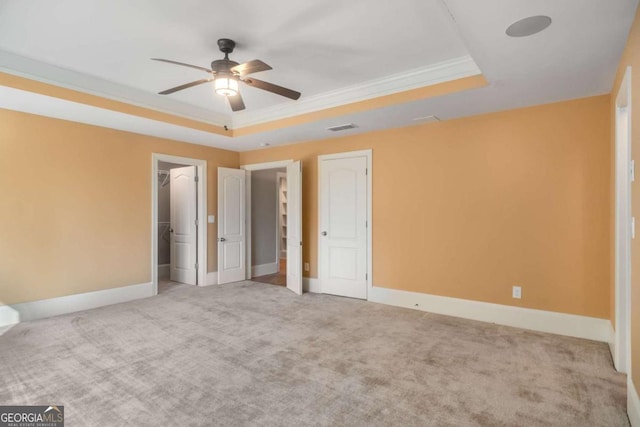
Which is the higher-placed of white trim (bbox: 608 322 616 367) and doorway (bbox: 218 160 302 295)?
doorway (bbox: 218 160 302 295)

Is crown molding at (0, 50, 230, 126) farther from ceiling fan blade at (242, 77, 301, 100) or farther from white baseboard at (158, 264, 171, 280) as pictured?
white baseboard at (158, 264, 171, 280)

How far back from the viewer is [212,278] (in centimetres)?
608

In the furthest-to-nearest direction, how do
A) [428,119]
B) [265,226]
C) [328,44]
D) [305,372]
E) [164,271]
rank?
[265,226], [164,271], [428,119], [328,44], [305,372]

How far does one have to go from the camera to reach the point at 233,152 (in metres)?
6.57

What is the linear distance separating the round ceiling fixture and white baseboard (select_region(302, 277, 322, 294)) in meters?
4.25

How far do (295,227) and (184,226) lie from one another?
7.26 ft

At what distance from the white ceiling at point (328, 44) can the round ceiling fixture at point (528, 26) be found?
1.7 inches

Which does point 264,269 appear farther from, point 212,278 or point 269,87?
point 269,87

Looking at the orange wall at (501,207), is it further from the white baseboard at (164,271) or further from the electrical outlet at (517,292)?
the white baseboard at (164,271)

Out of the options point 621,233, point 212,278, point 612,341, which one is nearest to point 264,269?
point 212,278

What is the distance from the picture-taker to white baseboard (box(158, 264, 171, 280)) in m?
6.73

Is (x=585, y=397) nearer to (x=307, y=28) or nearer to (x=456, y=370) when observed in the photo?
(x=456, y=370)

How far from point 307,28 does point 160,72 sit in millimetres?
1798

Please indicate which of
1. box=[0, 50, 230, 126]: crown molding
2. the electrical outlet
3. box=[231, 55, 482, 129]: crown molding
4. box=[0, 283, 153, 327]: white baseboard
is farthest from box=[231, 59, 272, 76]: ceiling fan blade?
box=[0, 283, 153, 327]: white baseboard
